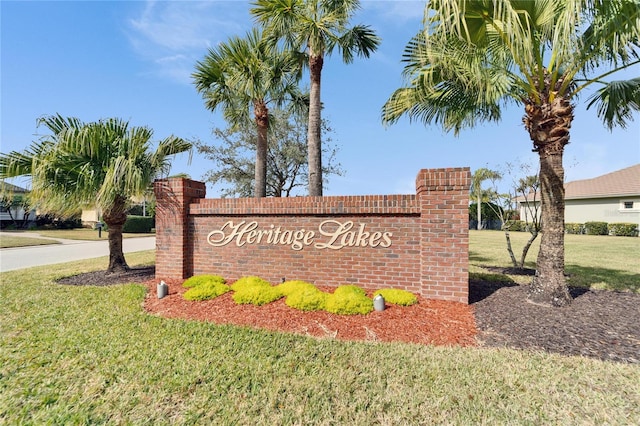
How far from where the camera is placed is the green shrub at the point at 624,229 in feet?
69.6

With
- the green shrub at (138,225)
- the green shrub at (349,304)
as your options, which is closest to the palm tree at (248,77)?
the green shrub at (349,304)

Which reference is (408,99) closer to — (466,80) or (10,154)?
(466,80)

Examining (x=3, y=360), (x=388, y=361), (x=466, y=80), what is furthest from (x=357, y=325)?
(x=466, y=80)

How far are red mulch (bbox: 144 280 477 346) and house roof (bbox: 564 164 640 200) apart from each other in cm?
2427

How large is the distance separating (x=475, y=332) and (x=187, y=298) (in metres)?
4.51

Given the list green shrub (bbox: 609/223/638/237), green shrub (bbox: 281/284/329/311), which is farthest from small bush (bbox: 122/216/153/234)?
green shrub (bbox: 609/223/638/237)

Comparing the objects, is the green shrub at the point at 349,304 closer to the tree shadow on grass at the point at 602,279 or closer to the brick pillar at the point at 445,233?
the brick pillar at the point at 445,233

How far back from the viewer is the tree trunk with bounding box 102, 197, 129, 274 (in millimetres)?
6875

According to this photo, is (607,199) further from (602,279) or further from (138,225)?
(138,225)

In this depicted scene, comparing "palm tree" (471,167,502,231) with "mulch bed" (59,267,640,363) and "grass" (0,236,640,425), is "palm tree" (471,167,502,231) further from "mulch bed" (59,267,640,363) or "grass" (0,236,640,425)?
"grass" (0,236,640,425)

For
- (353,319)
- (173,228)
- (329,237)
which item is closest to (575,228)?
(329,237)

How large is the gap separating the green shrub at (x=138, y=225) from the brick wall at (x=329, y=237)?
26.9m

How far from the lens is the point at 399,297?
4.59 metres

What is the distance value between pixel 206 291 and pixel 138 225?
29352 mm
